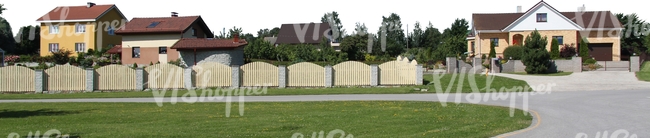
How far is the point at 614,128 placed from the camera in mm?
13008

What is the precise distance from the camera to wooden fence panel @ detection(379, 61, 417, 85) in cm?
3300

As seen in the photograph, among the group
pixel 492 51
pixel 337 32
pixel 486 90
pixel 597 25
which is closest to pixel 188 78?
pixel 486 90

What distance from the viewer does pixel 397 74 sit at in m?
33.2

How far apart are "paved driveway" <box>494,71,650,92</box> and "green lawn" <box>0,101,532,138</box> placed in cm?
1389

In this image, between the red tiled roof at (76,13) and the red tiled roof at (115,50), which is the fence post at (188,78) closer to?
the red tiled roof at (115,50)

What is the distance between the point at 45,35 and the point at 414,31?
6032cm

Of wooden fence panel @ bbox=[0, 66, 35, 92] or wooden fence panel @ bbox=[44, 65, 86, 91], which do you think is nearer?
wooden fence panel @ bbox=[44, 65, 86, 91]

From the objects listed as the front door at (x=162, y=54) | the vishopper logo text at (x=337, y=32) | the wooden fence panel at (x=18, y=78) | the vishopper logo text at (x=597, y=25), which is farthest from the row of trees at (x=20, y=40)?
the vishopper logo text at (x=597, y=25)

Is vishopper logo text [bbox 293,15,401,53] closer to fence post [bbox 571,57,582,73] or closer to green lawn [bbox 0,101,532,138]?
fence post [bbox 571,57,582,73]

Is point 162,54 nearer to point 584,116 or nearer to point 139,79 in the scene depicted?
point 139,79

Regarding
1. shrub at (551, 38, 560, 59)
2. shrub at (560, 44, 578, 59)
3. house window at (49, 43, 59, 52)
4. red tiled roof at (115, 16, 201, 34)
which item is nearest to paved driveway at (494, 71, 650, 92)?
shrub at (551, 38, 560, 59)

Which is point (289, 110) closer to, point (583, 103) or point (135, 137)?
point (135, 137)

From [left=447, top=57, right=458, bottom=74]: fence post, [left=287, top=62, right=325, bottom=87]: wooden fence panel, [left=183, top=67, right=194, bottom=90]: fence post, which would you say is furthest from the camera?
[left=447, top=57, right=458, bottom=74]: fence post

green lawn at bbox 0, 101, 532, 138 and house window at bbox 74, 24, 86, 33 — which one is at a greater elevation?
house window at bbox 74, 24, 86, 33
